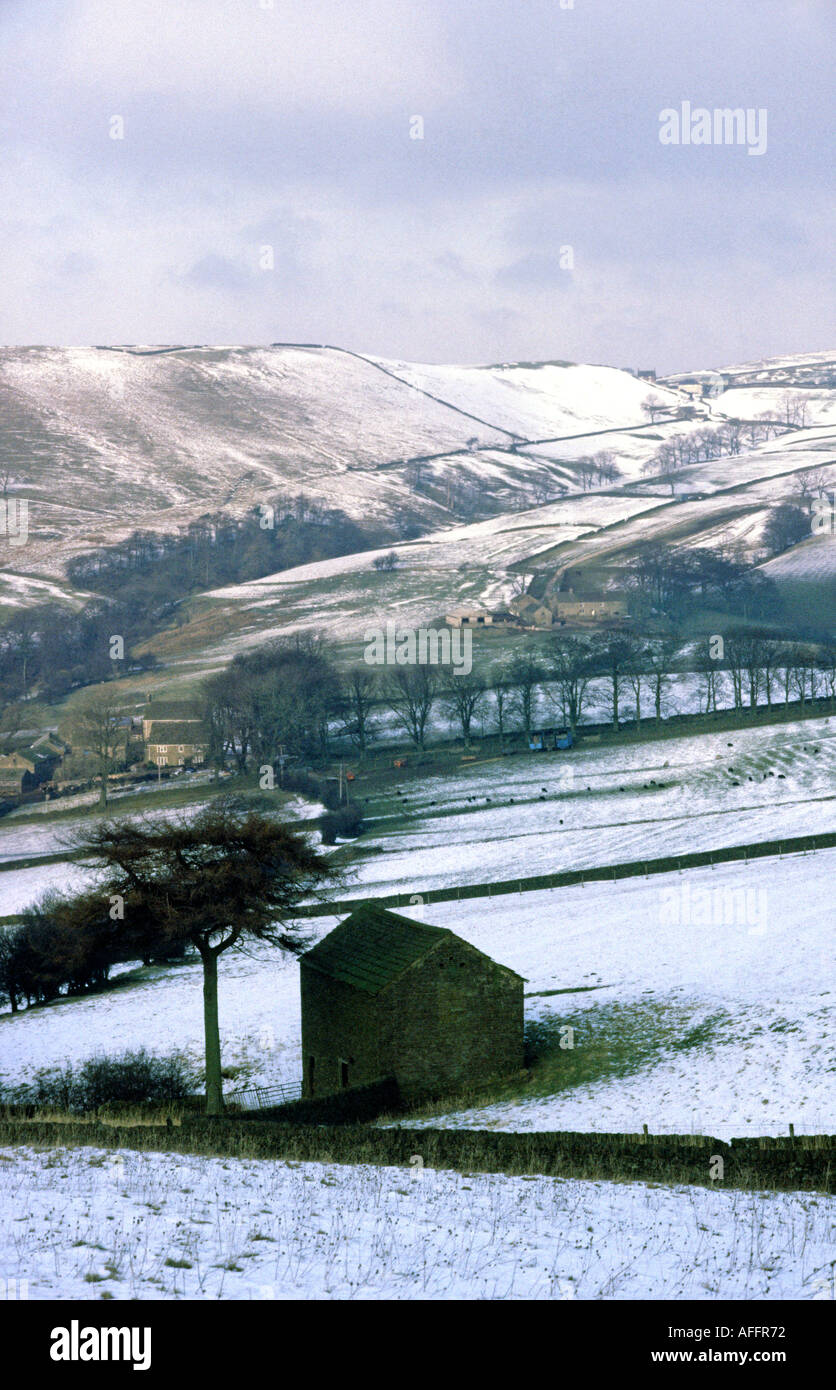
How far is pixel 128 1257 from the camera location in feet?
38.7

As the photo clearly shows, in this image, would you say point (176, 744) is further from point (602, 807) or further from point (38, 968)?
point (38, 968)

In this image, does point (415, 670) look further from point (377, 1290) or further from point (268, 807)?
point (377, 1290)

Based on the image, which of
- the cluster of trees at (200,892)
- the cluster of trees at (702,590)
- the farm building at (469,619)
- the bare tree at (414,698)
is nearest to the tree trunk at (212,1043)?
the cluster of trees at (200,892)

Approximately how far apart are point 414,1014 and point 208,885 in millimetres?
6141

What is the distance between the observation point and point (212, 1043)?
99.8 ft

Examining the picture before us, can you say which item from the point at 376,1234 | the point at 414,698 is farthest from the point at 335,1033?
the point at 414,698

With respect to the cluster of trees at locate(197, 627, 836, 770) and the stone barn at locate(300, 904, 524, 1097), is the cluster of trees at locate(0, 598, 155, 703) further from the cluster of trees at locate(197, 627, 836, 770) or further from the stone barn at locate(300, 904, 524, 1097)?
the stone barn at locate(300, 904, 524, 1097)

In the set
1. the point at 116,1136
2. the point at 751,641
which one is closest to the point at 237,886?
the point at 116,1136

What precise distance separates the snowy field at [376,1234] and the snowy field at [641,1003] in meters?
9.79

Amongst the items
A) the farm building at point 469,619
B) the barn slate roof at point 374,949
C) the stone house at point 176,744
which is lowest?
the stone house at point 176,744

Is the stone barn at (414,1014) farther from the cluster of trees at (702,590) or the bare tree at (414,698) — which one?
the cluster of trees at (702,590)

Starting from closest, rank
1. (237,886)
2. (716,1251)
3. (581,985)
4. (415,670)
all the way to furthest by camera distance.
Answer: (716,1251)
(237,886)
(581,985)
(415,670)

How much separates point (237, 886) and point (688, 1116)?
1197 cm

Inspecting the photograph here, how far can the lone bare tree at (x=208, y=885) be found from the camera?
95.5 ft
